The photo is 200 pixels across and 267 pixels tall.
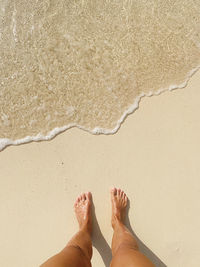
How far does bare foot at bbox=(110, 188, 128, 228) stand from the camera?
181 cm

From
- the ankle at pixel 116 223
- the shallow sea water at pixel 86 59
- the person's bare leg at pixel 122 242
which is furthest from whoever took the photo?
the shallow sea water at pixel 86 59

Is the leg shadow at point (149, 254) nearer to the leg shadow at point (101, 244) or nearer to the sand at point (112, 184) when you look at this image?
the sand at point (112, 184)

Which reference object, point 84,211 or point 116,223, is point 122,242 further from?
point 84,211

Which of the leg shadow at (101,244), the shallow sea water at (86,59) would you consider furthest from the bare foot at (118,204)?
the shallow sea water at (86,59)

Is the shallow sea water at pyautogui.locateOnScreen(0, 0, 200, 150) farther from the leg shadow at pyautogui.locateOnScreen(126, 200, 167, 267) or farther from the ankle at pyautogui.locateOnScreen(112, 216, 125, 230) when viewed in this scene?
the leg shadow at pyautogui.locateOnScreen(126, 200, 167, 267)

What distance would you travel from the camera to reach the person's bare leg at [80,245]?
56.6 inches

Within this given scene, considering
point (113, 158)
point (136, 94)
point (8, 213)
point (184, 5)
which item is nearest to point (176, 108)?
point (136, 94)

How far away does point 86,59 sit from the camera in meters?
2.17

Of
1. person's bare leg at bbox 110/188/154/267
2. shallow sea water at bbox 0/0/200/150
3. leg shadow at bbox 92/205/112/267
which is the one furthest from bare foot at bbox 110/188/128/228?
shallow sea water at bbox 0/0/200/150

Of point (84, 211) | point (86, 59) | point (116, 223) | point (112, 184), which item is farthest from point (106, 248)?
point (86, 59)

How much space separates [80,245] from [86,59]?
1414mm

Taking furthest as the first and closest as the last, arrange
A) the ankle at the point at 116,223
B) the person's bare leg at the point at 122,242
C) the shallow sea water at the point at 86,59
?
the shallow sea water at the point at 86,59
the ankle at the point at 116,223
the person's bare leg at the point at 122,242

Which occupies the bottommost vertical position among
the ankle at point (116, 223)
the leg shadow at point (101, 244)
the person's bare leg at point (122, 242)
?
the leg shadow at point (101, 244)

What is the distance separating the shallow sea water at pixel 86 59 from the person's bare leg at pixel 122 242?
1.71 ft
